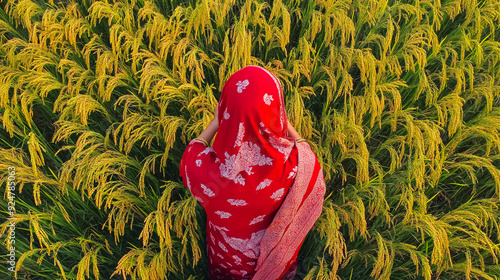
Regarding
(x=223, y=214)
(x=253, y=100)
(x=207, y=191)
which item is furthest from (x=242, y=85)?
(x=223, y=214)

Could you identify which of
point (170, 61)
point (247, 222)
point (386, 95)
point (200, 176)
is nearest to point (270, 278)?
point (247, 222)

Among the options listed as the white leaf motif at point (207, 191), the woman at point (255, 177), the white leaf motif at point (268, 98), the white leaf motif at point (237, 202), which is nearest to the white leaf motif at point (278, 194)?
the woman at point (255, 177)

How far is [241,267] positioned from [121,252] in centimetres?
87

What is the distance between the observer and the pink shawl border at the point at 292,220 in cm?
116

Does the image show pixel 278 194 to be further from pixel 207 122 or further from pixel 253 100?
pixel 207 122

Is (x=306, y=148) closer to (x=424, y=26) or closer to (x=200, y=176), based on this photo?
(x=200, y=176)

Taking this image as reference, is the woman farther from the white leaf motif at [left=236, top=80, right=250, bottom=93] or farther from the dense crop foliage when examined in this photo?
the dense crop foliage

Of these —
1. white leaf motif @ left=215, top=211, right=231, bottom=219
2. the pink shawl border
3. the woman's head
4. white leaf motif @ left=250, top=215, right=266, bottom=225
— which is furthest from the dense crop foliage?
the woman's head

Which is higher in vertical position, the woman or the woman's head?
the woman's head

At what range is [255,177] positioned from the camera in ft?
3.44

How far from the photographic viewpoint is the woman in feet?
3.28

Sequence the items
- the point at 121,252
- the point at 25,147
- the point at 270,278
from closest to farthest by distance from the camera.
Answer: the point at 270,278, the point at 121,252, the point at 25,147

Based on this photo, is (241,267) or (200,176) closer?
(200,176)

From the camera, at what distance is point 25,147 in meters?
1.91
